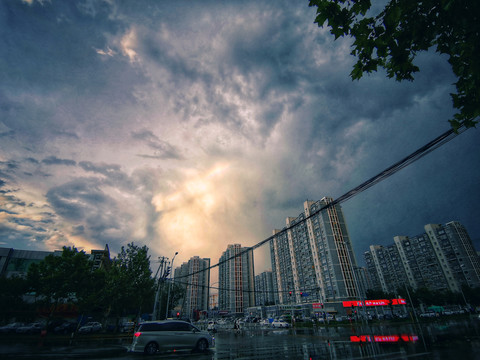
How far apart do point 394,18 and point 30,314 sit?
5588 centimetres

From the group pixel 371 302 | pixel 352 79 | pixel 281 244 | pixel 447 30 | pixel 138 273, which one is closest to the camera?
pixel 447 30

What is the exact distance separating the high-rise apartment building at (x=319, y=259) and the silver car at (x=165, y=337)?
174ft

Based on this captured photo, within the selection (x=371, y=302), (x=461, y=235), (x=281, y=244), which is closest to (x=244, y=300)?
(x=281, y=244)

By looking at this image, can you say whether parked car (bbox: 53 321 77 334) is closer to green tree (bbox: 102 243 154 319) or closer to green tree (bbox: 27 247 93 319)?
green tree (bbox: 27 247 93 319)

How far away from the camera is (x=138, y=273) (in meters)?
34.2

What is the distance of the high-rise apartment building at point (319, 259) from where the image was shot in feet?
234

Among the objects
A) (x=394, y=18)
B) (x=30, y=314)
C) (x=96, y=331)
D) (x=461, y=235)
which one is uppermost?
(x=461, y=235)

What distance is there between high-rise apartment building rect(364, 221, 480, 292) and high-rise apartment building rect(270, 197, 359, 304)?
70.8ft

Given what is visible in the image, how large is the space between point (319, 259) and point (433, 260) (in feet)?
201

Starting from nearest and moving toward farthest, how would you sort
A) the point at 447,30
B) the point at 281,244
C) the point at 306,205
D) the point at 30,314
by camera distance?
the point at 447,30, the point at 30,314, the point at 306,205, the point at 281,244


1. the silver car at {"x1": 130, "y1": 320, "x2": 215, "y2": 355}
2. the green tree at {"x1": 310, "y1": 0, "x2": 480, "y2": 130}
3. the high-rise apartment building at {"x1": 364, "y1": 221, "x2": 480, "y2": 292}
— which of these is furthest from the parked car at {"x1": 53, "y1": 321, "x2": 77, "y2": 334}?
the high-rise apartment building at {"x1": 364, "y1": 221, "x2": 480, "y2": 292}

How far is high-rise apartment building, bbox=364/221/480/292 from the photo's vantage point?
88562 millimetres

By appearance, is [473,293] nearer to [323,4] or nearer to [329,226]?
[329,226]

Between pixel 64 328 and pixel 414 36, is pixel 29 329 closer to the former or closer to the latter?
pixel 64 328
